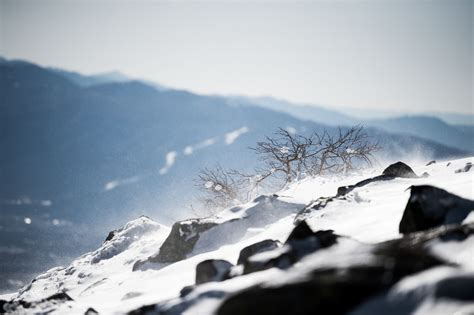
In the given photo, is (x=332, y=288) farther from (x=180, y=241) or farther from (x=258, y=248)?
(x=180, y=241)

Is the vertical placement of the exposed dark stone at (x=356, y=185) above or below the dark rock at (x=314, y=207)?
above

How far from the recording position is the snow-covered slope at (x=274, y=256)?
10.1 feet

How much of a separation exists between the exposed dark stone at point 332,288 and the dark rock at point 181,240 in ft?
20.4

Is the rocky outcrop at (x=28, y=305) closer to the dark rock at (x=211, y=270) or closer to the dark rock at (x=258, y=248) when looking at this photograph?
the dark rock at (x=211, y=270)

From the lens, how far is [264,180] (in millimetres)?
20141

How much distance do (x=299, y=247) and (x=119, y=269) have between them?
7.82 meters

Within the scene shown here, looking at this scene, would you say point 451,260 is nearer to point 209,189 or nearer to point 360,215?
point 360,215

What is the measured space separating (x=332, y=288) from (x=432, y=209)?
104 inches

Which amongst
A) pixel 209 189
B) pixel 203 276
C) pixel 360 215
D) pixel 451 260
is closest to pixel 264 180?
pixel 209 189

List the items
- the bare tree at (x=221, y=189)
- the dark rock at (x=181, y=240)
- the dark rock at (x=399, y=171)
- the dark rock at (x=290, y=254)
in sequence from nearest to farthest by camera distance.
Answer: the dark rock at (x=290, y=254) → the dark rock at (x=181, y=240) → the dark rock at (x=399, y=171) → the bare tree at (x=221, y=189)

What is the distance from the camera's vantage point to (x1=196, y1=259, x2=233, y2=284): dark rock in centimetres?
566

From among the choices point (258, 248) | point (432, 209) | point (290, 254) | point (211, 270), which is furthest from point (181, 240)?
point (432, 209)

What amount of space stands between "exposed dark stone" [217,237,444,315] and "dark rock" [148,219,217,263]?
20.4 feet

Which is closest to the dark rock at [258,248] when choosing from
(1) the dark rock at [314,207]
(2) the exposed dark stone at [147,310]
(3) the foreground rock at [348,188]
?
(3) the foreground rock at [348,188]
